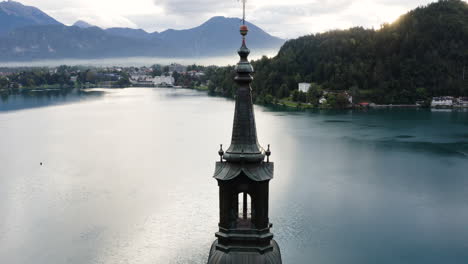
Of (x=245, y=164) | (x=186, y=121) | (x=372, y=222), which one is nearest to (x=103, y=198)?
(x=372, y=222)

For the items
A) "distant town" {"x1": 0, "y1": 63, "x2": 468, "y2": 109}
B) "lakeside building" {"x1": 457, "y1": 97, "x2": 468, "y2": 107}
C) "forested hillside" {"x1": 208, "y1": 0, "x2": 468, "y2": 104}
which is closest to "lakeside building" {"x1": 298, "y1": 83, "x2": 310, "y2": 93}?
"distant town" {"x1": 0, "y1": 63, "x2": 468, "y2": 109}

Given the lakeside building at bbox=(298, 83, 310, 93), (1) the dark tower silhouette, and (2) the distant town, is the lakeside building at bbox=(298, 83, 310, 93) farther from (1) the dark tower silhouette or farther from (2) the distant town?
(1) the dark tower silhouette

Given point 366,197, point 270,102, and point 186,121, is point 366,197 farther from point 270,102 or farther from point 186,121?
point 270,102

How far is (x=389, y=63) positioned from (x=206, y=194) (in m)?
52.6

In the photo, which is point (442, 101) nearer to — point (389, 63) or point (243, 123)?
point (389, 63)

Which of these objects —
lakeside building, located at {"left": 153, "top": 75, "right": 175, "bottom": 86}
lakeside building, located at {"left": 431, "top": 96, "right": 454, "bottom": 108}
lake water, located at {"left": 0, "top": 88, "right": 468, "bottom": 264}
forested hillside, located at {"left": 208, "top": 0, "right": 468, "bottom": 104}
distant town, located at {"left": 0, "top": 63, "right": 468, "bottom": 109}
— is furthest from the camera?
lakeside building, located at {"left": 153, "top": 75, "right": 175, "bottom": 86}

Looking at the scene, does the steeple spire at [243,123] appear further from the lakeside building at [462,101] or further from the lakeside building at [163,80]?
the lakeside building at [163,80]

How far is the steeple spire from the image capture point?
5.35 metres

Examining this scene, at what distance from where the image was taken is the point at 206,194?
20.5 m

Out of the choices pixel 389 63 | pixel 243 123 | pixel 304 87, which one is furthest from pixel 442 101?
pixel 243 123

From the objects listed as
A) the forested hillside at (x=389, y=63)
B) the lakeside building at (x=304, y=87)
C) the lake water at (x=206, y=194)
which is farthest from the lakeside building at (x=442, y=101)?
the lake water at (x=206, y=194)

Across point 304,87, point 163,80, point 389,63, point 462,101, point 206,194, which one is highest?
point 389,63

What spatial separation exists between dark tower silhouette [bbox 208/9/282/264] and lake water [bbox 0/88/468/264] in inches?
354

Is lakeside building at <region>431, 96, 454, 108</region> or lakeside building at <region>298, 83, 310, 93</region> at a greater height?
lakeside building at <region>298, 83, 310, 93</region>
